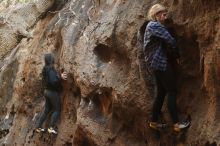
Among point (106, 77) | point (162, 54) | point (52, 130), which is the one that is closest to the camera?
point (162, 54)

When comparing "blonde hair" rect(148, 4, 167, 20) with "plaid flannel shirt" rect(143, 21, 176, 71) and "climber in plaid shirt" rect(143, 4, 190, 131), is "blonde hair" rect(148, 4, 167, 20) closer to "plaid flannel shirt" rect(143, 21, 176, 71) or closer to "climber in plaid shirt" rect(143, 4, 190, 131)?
"climber in plaid shirt" rect(143, 4, 190, 131)

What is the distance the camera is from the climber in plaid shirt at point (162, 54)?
22.8ft

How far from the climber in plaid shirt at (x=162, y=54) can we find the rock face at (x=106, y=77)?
311mm

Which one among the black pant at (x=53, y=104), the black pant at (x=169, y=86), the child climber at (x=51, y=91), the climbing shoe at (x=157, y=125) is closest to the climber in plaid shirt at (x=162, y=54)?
the black pant at (x=169, y=86)

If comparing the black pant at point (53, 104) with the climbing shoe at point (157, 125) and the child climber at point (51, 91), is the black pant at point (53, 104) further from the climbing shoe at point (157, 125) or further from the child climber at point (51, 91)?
the climbing shoe at point (157, 125)

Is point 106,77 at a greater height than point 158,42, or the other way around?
point 158,42

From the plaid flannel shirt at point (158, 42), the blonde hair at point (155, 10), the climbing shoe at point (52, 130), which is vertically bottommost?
Result: the climbing shoe at point (52, 130)

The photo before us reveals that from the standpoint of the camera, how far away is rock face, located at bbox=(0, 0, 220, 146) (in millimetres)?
6895

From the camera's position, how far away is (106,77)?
881 cm

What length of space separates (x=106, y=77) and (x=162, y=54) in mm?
2031

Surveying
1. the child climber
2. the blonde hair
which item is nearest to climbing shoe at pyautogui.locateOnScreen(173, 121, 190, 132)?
the blonde hair

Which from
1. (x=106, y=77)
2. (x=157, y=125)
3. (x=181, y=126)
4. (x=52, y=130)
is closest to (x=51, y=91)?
(x=52, y=130)

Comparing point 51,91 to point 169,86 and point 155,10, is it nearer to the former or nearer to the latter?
point 169,86

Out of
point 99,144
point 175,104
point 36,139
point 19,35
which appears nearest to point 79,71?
point 99,144
